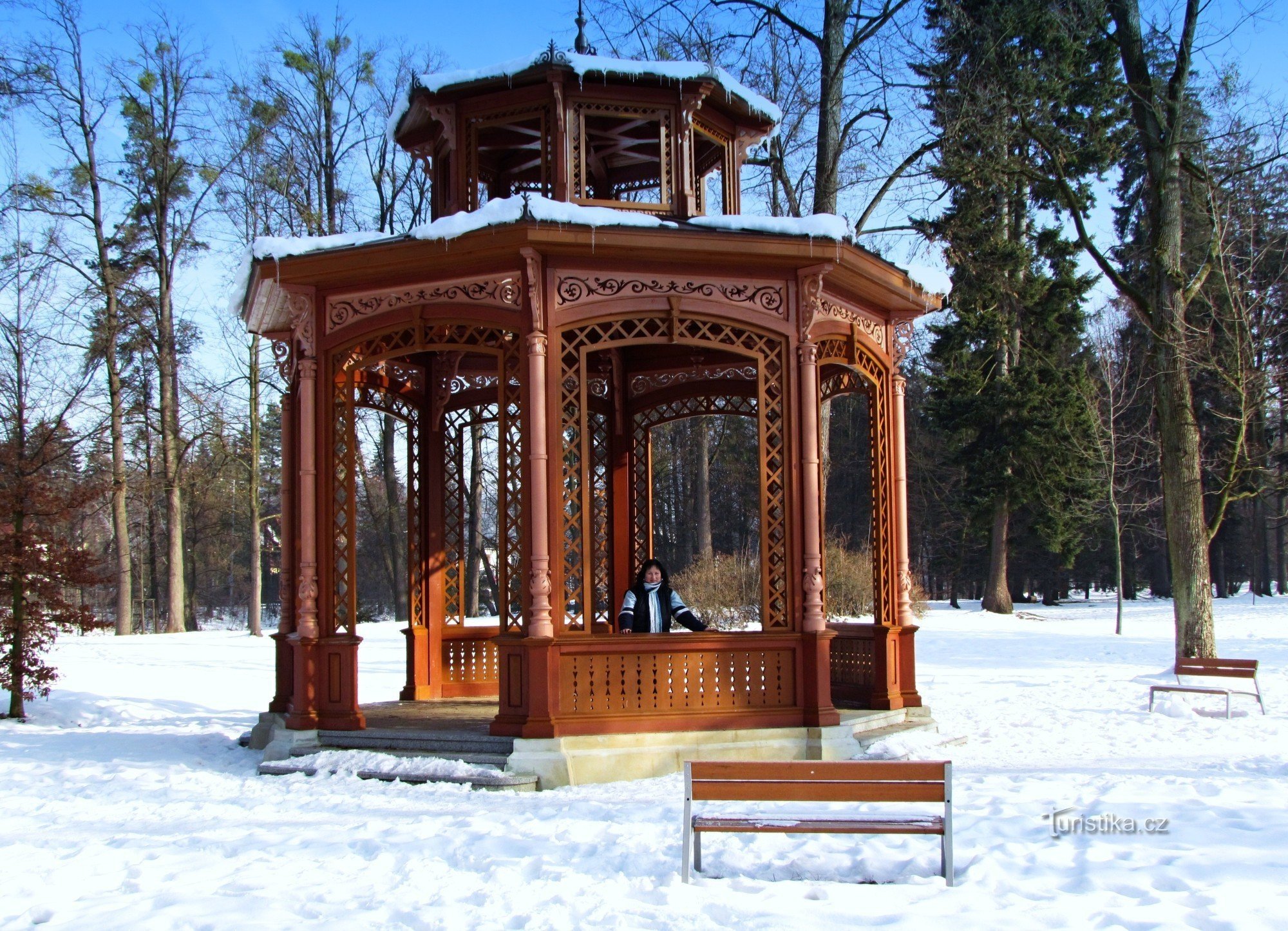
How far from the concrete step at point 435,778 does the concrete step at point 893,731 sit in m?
2.96

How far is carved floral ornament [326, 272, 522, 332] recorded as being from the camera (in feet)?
31.3

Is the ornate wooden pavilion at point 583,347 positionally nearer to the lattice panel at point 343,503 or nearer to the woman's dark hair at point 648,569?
the lattice panel at point 343,503

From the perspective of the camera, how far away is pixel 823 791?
5.66 metres

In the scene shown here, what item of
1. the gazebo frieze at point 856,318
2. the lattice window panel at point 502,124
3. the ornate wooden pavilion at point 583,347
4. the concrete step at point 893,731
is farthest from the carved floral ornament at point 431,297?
the concrete step at point 893,731

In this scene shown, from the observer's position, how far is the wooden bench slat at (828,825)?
567 centimetres

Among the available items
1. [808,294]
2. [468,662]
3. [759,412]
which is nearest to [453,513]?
[468,662]

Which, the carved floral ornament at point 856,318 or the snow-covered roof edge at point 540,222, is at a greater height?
the snow-covered roof edge at point 540,222

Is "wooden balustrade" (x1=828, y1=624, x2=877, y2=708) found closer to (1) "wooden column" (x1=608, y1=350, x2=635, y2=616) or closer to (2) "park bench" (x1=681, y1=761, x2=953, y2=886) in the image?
(1) "wooden column" (x1=608, y1=350, x2=635, y2=616)

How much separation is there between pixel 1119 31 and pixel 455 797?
1443 centimetres

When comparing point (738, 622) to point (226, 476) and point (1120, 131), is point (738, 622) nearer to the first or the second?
point (1120, 131)

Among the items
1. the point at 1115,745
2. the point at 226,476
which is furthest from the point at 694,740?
the point at 226,476

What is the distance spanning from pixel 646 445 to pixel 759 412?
381 cm

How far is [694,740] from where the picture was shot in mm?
9406

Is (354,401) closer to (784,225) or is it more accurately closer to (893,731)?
(784,225)
